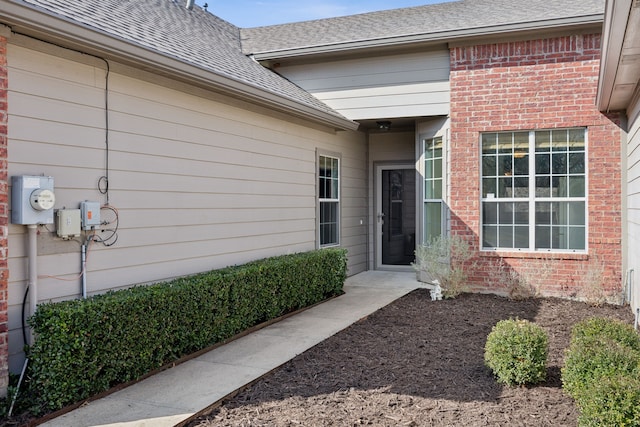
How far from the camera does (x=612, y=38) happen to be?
15.0 feet

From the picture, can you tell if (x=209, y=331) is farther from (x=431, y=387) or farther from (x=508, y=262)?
(x=508, y=262)

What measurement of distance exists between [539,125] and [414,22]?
2.91m

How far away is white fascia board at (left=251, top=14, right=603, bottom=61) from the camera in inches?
315

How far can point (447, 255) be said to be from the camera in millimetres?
8961

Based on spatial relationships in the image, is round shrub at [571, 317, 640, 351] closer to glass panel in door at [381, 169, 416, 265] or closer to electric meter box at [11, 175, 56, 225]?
electric meter box at [11, 175, 56, 225]

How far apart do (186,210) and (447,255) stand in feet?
15.3

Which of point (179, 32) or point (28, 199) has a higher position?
point (179, 32)

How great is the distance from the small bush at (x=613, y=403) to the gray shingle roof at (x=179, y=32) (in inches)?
181

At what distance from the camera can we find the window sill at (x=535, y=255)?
8.34 m

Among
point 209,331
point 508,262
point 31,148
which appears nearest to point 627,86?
point 508,262

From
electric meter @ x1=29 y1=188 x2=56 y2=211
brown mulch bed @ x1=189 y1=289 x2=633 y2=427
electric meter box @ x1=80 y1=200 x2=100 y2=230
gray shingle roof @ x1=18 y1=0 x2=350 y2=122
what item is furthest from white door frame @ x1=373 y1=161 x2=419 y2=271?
electric meter @ x1=29 y1=188 x2=56 y2=211

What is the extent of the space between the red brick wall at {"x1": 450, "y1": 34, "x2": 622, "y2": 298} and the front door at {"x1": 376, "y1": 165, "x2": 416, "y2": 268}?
7.88 ft

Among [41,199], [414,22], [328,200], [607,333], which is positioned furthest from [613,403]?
[414,22]

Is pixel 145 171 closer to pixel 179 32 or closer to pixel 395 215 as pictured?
pixel 179 32
